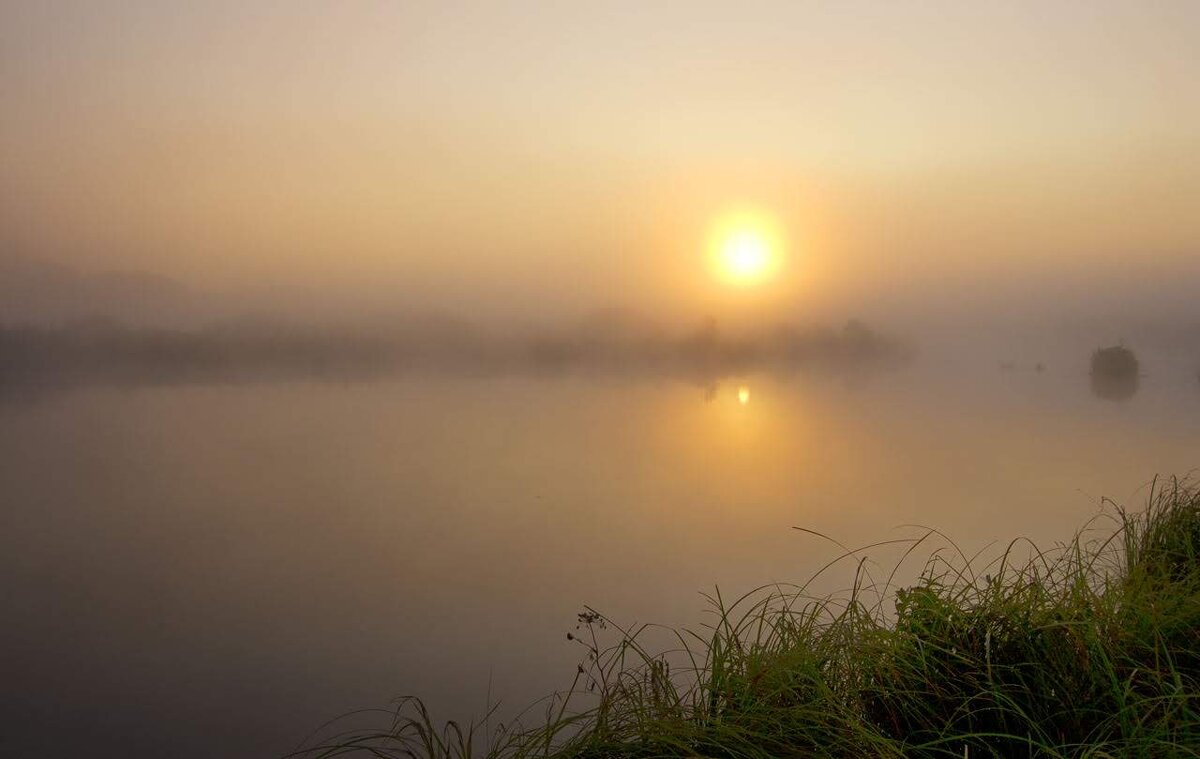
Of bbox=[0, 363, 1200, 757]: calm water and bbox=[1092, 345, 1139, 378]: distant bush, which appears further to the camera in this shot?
bbox=[1092, 345, 1139, 378]: distant bush

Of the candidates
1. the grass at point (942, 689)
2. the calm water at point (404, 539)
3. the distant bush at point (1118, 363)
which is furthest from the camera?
the distant bush at point (1118, 363)

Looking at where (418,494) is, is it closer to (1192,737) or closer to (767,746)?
(767,746)

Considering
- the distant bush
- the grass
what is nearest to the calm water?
the grass

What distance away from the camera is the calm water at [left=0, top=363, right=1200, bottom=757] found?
17.2ft

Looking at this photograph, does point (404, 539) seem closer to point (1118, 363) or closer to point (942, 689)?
point (942, 689)

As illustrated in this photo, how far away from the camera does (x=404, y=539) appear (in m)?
8.98

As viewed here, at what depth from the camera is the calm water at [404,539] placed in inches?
207

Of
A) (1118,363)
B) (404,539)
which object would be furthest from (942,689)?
(1118,363)

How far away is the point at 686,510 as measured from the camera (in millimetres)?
9883

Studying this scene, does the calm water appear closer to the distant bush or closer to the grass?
the grass

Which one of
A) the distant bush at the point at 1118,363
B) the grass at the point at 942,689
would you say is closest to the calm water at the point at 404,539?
the grass at the point at 942,689

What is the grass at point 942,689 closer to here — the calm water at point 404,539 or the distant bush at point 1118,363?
the calm water at point 404,539

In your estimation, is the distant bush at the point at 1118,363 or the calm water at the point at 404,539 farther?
the distant bush at the point at 1118,363

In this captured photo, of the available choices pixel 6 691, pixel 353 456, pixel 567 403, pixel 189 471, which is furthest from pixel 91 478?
pixel 567 403
